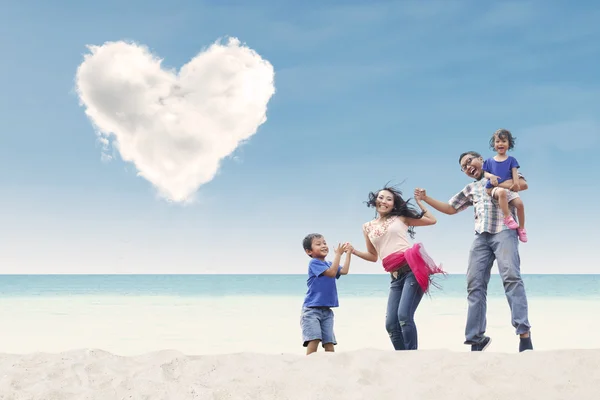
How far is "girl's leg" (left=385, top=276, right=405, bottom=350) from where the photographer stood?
468cm

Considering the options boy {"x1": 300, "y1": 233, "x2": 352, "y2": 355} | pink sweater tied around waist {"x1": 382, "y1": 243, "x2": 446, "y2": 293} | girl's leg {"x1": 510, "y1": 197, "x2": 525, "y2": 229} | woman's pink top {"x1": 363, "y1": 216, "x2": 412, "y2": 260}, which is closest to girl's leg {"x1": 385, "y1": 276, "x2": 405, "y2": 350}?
pink sweater tied around waist {"x1": 382, "y1": 243, "x2": 446, "y2": 293}

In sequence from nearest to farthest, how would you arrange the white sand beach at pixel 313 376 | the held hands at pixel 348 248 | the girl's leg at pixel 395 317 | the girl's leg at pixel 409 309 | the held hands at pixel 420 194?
1. the white sand beach at pixel 313 376
2. the girl's leg at pixel 409 309
3. the girl's leg at pixel 395 317
4. the held hands at pixel 420 194
5. the held hands at pixel 348 248

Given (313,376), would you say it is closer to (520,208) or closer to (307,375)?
(307,375)

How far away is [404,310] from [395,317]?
15cm

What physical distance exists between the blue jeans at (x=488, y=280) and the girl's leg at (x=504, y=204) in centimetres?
7

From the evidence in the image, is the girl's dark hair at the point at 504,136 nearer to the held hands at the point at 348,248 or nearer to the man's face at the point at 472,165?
the man's face at the point at 472,165

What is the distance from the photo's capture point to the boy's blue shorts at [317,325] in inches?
191

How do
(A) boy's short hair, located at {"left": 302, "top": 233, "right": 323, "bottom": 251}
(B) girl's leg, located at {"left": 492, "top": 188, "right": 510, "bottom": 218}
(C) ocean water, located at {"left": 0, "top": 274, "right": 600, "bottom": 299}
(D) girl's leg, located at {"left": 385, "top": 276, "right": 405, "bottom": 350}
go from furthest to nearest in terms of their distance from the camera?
(C) ocean water, located at {"left": 0, "top": 274, "right": 600, "bottom": 299}, (A) boy's short hair, located at {"left": 302, "top": 233, "right": 323, "bottom": 251}, (D) girl's leg, located at {"left": 385, "top": 276, "right": 405, "bottom": 350}, (B) girl's leg, located at {"left": 492, "top": 188, "right": 510, "bottom": 218}

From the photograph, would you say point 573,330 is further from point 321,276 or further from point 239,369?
point 239,369

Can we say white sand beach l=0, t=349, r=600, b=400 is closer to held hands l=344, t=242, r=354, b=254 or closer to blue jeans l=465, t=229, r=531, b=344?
blue jeans l=465, t=229, r=531, b=344

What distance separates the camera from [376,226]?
4.89 metres

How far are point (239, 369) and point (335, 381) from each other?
28.2 inches

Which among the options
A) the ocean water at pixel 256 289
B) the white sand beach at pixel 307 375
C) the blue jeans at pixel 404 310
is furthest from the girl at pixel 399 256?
the ocean water at pixel 256 289

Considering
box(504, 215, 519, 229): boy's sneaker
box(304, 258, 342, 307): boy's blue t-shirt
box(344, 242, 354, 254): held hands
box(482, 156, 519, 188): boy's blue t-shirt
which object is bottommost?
box(304, 258, 342, 307): boy's blue t-shirt
